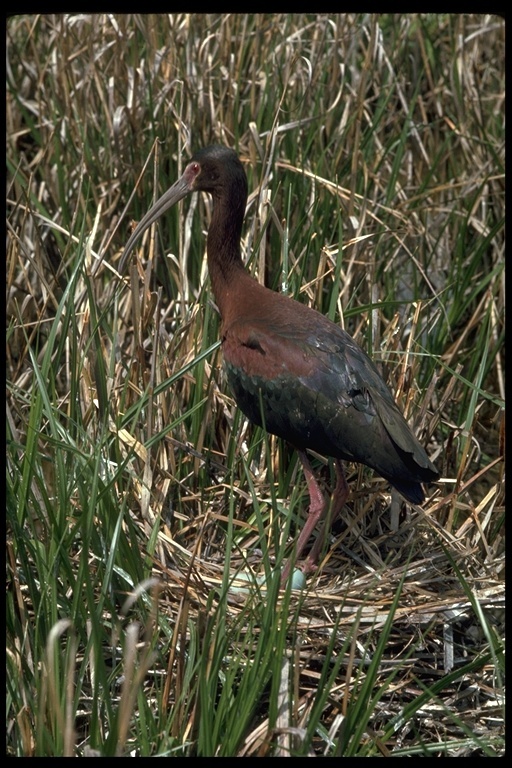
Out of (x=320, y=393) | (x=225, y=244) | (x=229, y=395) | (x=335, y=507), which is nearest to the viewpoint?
(x=320, y=393)

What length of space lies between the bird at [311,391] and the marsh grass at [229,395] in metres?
0.14

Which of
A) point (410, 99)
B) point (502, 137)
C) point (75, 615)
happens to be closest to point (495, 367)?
point (502, 137)

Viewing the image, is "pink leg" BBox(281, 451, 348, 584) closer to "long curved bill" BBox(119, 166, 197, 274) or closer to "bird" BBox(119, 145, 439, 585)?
"bird" BBox(119, 145, 439, 585)

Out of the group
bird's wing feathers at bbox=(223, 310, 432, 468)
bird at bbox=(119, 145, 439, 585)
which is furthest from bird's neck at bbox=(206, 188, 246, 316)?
bird's wing feathers at bbox=(223, 310, 432, 468)

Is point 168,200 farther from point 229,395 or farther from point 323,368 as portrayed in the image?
point 323,368

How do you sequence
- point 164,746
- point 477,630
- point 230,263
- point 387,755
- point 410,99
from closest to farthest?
point 164,746, point 387,755, point 477,630, point 230,263, point 410,99

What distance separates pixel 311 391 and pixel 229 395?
0.55 metres

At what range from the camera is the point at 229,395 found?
4098 millimetres

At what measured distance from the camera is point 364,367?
368cm

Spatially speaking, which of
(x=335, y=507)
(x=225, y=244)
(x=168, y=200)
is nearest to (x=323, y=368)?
(x=335, y=507)

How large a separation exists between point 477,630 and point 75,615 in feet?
4.31

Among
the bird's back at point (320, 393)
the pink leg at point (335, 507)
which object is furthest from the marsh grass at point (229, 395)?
the bird's back at point (320, 393)

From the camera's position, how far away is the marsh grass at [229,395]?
277 centimetres
